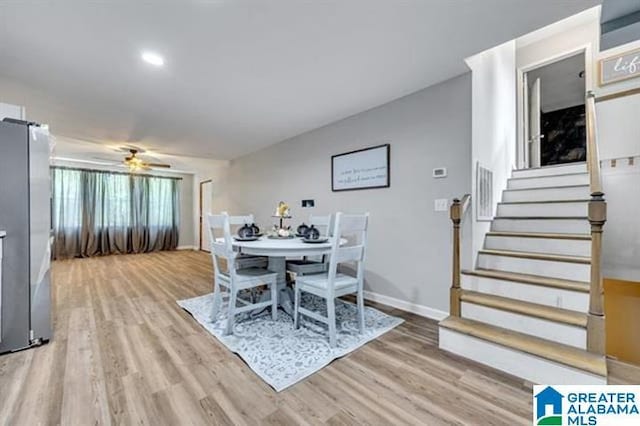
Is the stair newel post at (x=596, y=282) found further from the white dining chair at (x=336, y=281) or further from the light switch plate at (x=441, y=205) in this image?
the white dining chair at (x=336, y=281)

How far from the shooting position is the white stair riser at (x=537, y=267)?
220 cm

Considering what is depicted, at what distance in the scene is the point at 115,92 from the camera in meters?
2.83

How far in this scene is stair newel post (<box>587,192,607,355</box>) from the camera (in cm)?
169

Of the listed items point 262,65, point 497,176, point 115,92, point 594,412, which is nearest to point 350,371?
point 594,412

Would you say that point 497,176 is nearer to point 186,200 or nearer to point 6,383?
point 6,383

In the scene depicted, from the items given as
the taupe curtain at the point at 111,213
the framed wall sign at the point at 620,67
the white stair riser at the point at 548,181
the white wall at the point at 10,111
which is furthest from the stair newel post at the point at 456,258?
the taupe curtain at the point at 111,213

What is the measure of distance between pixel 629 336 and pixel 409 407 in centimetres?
311

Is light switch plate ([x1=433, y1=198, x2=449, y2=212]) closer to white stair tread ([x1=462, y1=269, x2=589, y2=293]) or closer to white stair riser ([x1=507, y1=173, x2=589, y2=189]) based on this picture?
white stair tread ([x1=462, y1=269, x2=589, y2=293])

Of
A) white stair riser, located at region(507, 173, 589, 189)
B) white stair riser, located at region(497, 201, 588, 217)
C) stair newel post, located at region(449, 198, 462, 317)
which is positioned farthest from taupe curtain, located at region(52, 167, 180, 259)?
white stair riser, located at region(507, 173, 589, 189)

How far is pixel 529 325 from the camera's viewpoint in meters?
1.98

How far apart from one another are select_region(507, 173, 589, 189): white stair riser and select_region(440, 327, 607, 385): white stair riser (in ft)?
7.85

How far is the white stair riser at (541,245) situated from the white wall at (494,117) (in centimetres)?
15

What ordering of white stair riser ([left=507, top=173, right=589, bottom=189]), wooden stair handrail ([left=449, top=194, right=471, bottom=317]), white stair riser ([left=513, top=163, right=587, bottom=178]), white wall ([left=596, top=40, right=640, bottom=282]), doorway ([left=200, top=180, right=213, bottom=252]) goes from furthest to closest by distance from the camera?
doorway ([left=200, top=180, right=213, bottom=252])
white stair riser ([left=513, top=163, right=587, bottom=178])
white stair riser ([left=507, top=173, right=589, bottom=189])
white wall ([left=596, top=40, right=640, bottom=282])
wooden stair handrail ([left=449, top=194, right=471, bottom=317])

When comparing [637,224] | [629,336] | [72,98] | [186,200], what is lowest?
[629,336]
